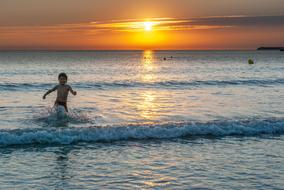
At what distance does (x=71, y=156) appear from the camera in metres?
10.4

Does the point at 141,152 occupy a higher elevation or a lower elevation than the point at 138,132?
lower

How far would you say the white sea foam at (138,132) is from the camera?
12.0 m

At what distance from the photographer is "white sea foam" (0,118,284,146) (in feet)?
39.4

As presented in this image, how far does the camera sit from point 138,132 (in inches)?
509

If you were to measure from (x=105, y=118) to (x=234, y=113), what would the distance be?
5658 mm

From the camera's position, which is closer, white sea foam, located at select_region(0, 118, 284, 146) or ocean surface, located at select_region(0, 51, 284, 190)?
ocean surface, located at select_region(0, 51, 284, 190)

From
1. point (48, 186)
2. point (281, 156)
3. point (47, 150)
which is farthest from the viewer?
point (47, 150)

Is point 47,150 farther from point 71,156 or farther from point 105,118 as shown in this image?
point 105,118

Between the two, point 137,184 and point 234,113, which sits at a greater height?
point 234,113

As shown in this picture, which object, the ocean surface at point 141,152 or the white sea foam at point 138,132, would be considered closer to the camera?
the ocean surface at point 141,152

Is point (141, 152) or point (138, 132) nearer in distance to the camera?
point (141, 152)

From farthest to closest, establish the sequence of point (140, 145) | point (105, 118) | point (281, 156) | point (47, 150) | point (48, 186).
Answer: point (105, 118) → point (140, 145) → point (47, 150) → point (281, 156) → point (48, 186)

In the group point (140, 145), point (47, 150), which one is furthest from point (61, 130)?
point (140, 145)

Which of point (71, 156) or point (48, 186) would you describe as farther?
point (71, 156)
